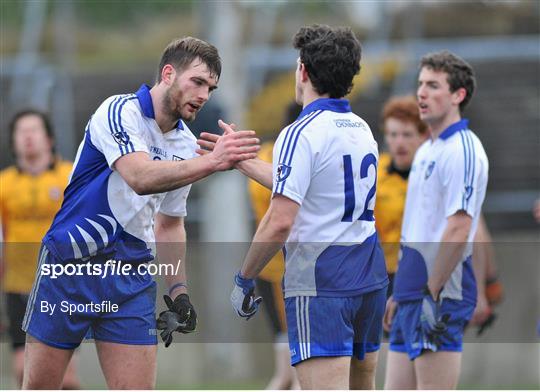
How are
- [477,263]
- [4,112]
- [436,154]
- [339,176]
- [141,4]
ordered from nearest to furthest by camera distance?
[339,176] < [436,154] < [477,263] < [4,112] < [141,4]

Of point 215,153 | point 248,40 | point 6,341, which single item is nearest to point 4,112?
point 248,40

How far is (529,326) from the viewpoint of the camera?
12.8 meters

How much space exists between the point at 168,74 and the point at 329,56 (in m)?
0.81

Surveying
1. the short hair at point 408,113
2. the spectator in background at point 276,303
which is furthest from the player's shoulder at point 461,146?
the spectator in background at point 276,303

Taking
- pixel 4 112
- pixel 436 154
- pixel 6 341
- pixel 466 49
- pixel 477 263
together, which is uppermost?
pixel 466 49

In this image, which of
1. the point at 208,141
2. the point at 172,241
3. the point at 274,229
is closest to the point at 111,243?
the point at 172,241

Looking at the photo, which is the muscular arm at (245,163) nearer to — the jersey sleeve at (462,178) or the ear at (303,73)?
the ear at (303,73)

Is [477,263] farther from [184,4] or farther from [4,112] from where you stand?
[184,4]

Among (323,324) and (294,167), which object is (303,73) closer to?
(294,167)

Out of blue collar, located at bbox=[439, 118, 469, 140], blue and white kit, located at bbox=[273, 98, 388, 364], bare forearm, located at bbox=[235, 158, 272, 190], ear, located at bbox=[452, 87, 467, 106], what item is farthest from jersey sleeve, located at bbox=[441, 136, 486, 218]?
bare forearm, located at bbox=[235, 158, 272, 190]

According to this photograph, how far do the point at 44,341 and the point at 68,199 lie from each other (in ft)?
2.27

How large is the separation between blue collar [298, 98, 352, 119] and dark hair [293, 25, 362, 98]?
41 millimetres

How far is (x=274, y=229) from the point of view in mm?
5707

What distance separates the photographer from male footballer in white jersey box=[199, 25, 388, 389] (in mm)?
5746
